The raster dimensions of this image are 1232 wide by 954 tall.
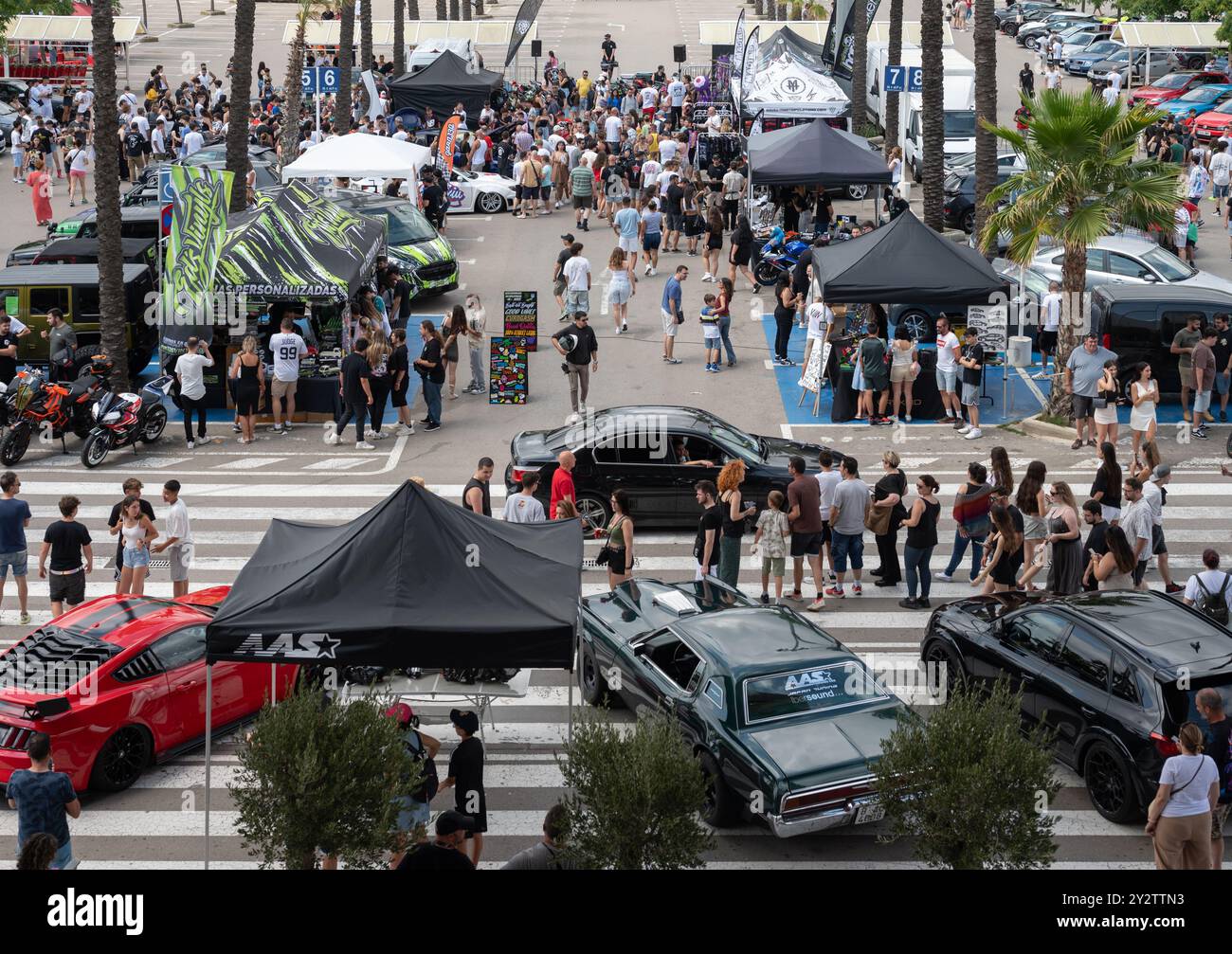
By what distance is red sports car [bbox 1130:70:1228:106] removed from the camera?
51969 mm

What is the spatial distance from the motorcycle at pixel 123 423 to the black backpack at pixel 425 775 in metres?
12.0

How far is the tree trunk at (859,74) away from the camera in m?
45.3

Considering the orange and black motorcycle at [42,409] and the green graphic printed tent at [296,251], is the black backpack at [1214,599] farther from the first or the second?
the orange and black motorcycle at [42,409]

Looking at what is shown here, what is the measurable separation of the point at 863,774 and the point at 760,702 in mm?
1002

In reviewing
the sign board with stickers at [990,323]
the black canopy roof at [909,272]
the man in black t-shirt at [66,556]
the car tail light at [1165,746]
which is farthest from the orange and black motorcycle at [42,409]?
the car tail light at [1165,746]

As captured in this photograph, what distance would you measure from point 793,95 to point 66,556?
2883cm

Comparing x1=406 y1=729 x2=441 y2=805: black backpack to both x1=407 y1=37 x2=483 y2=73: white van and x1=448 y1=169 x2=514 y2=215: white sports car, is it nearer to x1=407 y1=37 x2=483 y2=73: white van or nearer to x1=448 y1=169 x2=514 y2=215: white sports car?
x1=448 y1=169 x2=514 y2=215: white sports car

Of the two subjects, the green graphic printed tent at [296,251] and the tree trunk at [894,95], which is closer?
the green graphic printed tent at [296,251]

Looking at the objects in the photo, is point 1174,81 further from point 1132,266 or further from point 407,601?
point 407,601

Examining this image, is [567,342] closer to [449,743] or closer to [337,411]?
[337,411]

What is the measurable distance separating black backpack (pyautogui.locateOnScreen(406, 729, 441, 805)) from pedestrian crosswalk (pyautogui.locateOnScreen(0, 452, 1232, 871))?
2.50 ft

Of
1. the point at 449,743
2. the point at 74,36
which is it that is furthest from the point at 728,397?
the point at 74,36

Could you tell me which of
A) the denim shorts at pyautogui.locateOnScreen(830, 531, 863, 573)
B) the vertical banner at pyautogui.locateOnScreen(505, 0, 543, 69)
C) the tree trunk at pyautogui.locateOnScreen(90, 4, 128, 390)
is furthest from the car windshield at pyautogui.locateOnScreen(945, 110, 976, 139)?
the denim shorts at pyautogui.locateOnScreen(830, 531, 863, 573)
